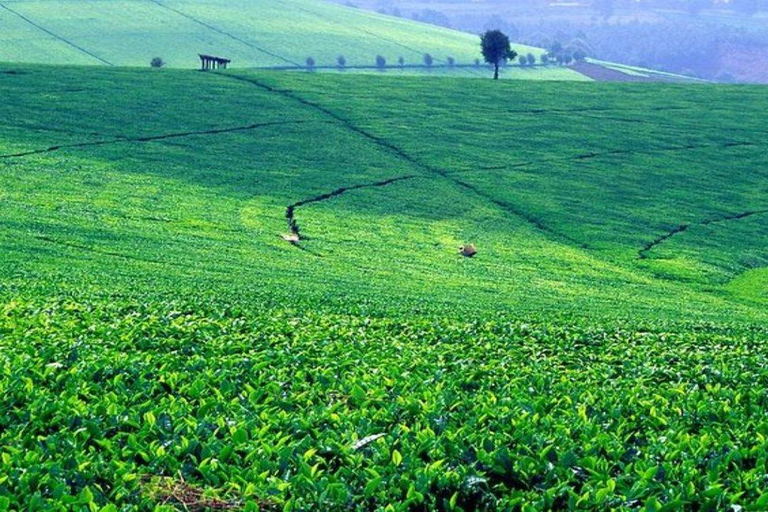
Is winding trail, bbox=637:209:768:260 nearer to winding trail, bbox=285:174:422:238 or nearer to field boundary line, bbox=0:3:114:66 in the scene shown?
winding trail, bbox=285:174:422:238

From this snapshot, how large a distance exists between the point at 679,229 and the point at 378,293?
35.7 meters

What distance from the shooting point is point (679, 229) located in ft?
219

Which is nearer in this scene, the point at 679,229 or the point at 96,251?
the point at 96,251

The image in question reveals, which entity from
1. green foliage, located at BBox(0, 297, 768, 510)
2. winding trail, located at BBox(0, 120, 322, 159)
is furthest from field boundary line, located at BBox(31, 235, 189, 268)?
green foliage, located at BBox(0, 297, 768, 510)

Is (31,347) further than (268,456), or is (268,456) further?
(31,347)

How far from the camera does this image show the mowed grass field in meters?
10.2

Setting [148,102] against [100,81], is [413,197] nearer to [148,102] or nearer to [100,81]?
[148,102]

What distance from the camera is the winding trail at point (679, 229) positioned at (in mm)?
60381

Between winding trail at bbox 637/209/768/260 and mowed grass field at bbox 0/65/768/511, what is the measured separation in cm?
29

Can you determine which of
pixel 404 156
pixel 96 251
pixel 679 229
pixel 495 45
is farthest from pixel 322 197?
pixel 495 45

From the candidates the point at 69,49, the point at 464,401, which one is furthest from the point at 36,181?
the point at 69,49

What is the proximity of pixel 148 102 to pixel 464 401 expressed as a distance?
83.1m

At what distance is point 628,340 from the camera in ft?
70.2

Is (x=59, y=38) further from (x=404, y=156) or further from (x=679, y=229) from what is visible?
(x=679, y=229)
